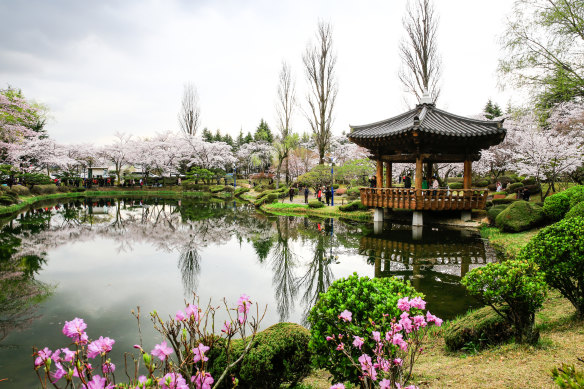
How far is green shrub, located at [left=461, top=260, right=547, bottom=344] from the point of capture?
3406mm

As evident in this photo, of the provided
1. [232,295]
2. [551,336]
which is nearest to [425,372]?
[551,336]

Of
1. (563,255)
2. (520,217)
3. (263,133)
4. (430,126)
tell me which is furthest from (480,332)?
(263,133)

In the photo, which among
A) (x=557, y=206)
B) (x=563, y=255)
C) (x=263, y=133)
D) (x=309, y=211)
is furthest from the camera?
(x=263, y=133)

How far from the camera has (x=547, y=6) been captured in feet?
35.8

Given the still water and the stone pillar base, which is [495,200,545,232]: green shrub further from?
the stone pillar base

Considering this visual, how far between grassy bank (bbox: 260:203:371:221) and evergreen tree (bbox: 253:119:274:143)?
34.2 m

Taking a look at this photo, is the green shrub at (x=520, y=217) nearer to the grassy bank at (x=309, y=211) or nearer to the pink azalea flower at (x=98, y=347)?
the grassy bank at (x=309, y=211)

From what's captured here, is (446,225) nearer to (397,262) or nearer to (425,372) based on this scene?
(397,262)

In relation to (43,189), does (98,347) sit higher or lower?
lower

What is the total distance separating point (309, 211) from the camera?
22.5 meters

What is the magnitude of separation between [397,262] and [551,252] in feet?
19.2

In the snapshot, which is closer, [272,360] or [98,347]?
[98,347]

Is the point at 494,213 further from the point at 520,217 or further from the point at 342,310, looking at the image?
the point at 342,310

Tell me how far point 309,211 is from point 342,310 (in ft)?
64.1
